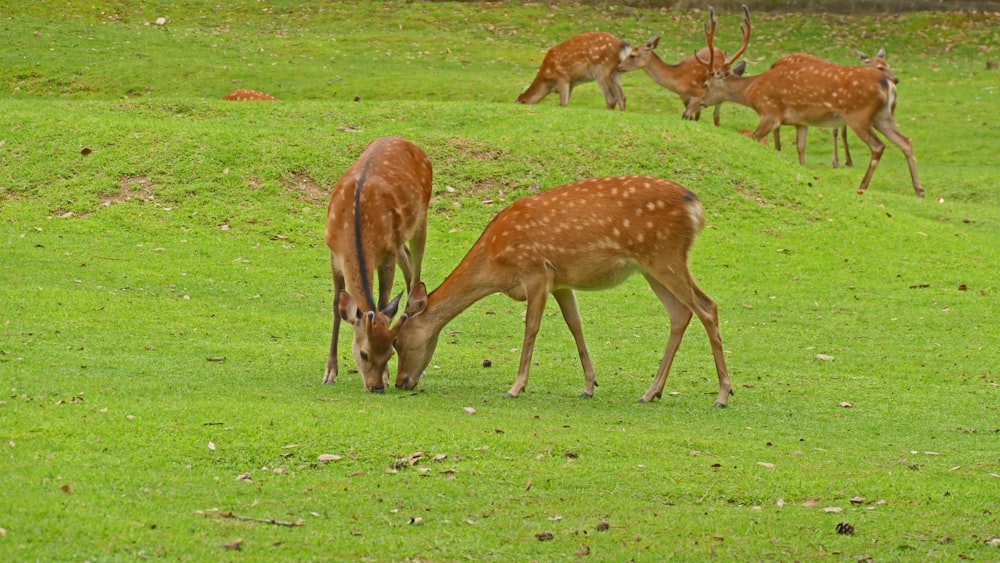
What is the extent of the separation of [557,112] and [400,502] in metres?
12.5

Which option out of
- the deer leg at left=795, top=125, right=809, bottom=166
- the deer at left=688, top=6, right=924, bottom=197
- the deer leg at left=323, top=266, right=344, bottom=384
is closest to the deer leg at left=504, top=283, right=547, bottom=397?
the deer leg at left=323, top=266, right=344, bottom=384

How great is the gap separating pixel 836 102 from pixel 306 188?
326 inches

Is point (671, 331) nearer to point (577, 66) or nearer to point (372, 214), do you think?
point (372, 214)

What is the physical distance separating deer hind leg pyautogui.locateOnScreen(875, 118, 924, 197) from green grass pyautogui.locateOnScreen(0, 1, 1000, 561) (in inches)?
14.2

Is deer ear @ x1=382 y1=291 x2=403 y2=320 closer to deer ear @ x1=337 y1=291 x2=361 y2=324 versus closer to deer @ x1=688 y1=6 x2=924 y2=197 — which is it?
deer ear @ x1=337 y1=291 x2=361 y2=324

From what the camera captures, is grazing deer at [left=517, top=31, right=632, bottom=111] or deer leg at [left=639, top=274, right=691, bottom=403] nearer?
deer leg at [left=639, top=274, right=691, bottom=403]

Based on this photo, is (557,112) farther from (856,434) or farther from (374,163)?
(856,434)

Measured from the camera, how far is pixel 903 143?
19016mm

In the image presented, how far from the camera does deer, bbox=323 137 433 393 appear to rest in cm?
891

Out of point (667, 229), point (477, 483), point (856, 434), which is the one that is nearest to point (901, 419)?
point (856, 434)

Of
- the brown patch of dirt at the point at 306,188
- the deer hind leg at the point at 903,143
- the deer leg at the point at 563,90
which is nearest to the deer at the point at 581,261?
the brown patch of dirt at the point at 306,188

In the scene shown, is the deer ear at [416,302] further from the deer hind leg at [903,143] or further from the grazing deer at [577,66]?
the grazing deer at [577,66]

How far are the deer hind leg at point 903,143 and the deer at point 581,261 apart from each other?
34.9 ft

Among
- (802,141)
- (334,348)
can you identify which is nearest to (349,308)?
(334,348)
